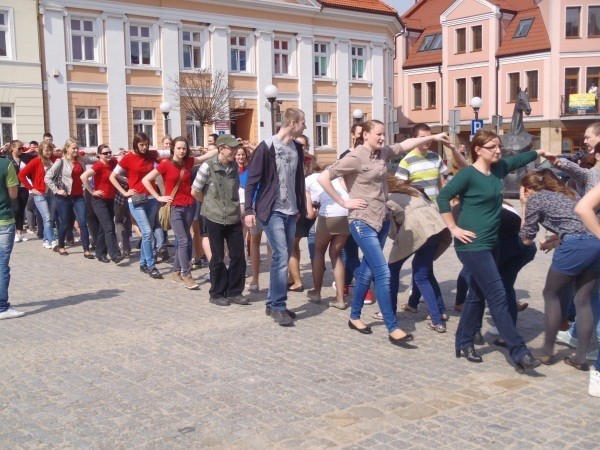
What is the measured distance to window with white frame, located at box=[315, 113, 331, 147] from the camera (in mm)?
40906

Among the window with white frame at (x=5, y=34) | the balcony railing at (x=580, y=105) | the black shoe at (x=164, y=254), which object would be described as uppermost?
the window with white frame at (x=5, y=34)

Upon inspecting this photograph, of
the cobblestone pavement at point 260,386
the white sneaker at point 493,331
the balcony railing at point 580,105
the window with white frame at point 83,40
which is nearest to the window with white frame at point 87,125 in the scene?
the window with white frame at point 83,40

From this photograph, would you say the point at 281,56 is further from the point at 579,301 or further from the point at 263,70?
the point at 579,301

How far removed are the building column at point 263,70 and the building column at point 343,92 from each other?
4.50 m

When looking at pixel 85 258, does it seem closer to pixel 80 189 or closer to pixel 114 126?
pixel 80 189

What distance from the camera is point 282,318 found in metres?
7.53

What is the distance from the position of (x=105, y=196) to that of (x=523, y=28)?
44410 millimetres

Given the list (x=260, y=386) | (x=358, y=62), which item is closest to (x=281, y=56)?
(x=358, y=62)

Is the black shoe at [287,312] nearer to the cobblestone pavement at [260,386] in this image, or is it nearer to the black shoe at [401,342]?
the cobblestone pavement at [260,386]

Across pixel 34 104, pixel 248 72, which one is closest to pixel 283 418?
pixel 34 104

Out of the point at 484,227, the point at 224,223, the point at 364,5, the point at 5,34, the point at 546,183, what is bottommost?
the point at 224,223

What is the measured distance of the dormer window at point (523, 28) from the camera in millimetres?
50188

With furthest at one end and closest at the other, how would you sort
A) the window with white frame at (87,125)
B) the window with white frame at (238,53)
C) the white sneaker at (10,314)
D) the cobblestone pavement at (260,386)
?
the window with white frame at (238,53), the window with white frame at (87,125), the white sneaker at (10,314), the cobblestone pavement at (260,386)

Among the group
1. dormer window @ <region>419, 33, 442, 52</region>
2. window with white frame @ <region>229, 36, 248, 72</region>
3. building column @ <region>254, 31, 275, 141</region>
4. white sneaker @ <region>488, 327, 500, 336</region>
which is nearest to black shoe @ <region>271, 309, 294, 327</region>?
white sneaker @ <region>488, 327, 500, 336</region>
